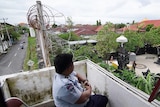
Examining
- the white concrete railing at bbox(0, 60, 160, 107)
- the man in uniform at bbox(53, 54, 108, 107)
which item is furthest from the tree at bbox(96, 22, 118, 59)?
the man in uniform at bbox(53, 54, 108, 107)

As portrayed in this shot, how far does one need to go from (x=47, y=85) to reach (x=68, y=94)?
1.12 m

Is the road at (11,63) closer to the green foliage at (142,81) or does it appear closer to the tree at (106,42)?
the tree at (106,42)

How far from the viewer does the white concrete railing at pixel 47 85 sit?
5.29 feet

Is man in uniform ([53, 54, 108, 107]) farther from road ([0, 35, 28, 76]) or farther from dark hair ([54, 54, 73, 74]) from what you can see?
road ([0, 35, 28, 76])

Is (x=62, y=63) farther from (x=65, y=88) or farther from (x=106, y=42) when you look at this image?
(x=106, y=42)

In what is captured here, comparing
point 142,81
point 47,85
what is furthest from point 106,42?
point 142,81

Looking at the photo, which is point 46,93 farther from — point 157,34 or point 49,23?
point 157,34

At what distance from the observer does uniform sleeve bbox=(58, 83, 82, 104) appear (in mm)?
1161

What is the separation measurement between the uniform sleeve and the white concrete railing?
586 mm

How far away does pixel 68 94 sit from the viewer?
1.16m

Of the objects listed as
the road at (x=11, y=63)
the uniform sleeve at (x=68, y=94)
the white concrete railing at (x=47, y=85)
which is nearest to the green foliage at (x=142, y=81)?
the white concrete railing at (x=47, y=85)

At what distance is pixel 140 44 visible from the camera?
31.0ft

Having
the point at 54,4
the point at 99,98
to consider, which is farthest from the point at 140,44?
the point at 99,98

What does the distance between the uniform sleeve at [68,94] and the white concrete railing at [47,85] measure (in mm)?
586
